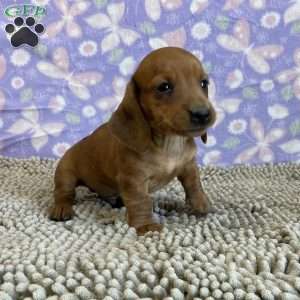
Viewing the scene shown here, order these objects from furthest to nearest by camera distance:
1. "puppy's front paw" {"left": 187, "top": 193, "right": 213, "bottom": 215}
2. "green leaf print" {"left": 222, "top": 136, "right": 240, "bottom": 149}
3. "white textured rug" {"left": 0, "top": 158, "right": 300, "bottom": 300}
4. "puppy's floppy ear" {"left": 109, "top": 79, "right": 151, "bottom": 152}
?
1. "green leaf print" {"left": 222, "top": 136, "right": 240, "bottom": 149}
2. "puppy's front paw" {"left": 187, "top": 193, "right": 213, "bottom": 215}
3. "puppy's floppy ear" {"left": 109, "top": 79, "right": 151, "bottom": 152}
4. "white textured rug" {"left": 0, "top": 158, "right": 300, "bottom": 300}

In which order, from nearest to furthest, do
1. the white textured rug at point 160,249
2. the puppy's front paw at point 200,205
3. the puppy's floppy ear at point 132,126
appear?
1. the white textured rug at point 160,249
2. the puppy's floppy ear at point 132,126
3. the puppy's front paw at point 200,205

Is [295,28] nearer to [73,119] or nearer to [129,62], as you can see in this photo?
[129,62]

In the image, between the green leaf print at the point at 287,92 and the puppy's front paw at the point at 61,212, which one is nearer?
the puppy's front paw at the point at 61,212

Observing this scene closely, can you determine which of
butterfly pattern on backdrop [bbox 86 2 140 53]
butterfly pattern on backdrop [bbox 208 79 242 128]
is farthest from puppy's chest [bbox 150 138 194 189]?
butterfly pattern on backdrop [bbox 86 2 140 53]

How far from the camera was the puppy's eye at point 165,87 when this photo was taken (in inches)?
61.3

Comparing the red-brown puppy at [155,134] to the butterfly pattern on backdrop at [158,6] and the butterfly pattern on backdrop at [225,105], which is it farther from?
the butterfly pattern on backdrop at [158,6]

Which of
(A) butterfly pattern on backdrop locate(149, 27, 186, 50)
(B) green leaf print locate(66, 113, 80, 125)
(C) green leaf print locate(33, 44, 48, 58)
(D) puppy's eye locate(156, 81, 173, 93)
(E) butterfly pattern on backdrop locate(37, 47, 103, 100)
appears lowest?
(B) green leaf print locate(66, 113, 80, 125)

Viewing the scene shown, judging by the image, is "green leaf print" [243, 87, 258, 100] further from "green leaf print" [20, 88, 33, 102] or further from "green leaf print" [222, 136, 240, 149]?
"green leaf print" [20, 88, 33, 102]

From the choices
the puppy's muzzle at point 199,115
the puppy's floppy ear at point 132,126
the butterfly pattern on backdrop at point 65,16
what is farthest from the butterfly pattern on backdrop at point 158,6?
the puppy's muzzle at point 199,115

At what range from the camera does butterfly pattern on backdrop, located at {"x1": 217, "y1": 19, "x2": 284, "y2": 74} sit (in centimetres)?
283

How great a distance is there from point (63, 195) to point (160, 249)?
2.34 ft

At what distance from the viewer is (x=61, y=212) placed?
179 centimetres

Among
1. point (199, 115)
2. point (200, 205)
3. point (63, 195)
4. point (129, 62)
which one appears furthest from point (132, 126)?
point (129, 62)

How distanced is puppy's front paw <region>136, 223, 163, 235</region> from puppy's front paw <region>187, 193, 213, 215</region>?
207 millimetres
